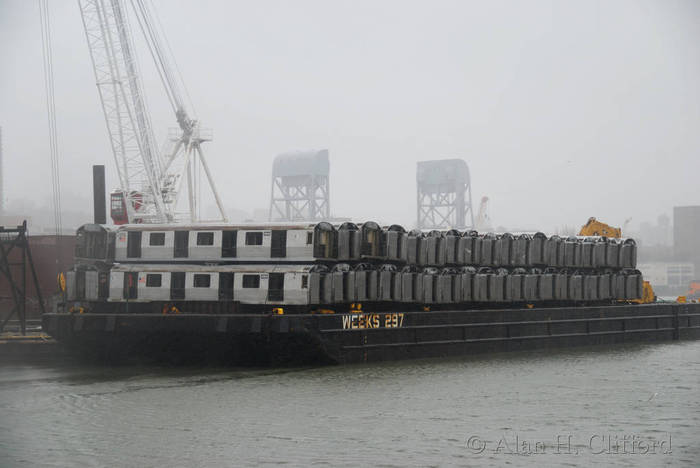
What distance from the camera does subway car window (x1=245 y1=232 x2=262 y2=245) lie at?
30.9 metres

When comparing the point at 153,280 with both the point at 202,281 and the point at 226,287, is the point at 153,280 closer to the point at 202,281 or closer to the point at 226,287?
the point at 202,281

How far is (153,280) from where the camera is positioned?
102 feet

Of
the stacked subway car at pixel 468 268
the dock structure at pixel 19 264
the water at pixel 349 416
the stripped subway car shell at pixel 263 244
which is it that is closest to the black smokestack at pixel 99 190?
the dock structure at pixel 19 264

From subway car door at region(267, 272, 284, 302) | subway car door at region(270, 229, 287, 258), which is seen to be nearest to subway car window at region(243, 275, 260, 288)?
subway car door at region(267, 272, 284, 302)

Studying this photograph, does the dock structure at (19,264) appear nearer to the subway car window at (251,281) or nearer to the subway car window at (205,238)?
the subway car window at (205,238)

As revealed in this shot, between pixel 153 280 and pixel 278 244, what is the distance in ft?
15.2

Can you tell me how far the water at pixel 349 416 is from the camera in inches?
749

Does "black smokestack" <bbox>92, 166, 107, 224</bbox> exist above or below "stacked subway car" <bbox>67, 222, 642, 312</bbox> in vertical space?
above

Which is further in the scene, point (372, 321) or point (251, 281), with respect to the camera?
point (372, 321)

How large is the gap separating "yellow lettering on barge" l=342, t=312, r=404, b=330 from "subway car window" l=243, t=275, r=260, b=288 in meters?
3.26

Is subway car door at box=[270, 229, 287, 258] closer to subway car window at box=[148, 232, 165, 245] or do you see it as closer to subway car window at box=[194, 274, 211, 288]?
subway car window at box=[194, 274, 211, 288]

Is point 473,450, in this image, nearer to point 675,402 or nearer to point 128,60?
point 675,402

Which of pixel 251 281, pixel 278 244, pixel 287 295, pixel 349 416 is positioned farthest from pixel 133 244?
pixel 349 416

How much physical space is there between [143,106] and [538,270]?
78.1ft
